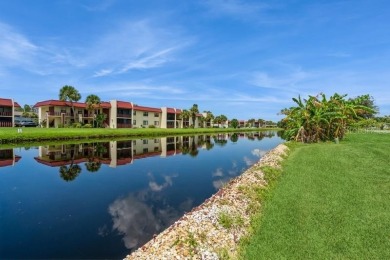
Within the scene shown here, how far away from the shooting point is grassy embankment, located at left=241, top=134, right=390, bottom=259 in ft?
28.2

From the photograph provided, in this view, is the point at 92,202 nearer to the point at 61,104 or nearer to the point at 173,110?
the point at 61,104

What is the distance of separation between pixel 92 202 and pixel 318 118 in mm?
36622

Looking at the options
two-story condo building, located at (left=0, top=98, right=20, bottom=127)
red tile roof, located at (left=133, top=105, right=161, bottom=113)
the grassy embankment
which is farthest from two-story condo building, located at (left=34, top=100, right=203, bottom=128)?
the grassy embankment

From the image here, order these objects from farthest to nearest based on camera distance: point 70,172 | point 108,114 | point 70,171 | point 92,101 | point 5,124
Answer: point 108,114
point 92,101
point 5,124
point 70,171
point 70,172

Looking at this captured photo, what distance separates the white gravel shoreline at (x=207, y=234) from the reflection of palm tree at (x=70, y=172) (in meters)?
14.3

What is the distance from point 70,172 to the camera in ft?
80.1

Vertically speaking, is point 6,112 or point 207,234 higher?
point 6,112

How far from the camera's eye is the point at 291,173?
1939cm

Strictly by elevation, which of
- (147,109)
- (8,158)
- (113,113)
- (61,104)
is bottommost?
(8,158)

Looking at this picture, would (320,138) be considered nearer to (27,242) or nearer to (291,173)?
(291,173)

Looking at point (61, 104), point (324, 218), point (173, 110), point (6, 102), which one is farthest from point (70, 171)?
point (173, 110)

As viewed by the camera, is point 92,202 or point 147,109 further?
point 147,109

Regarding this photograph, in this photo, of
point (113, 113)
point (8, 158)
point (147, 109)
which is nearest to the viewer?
point (8, 158)

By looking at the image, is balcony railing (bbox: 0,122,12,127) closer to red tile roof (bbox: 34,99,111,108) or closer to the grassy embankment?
red tile roof (bbox: 34,99,111,108)
